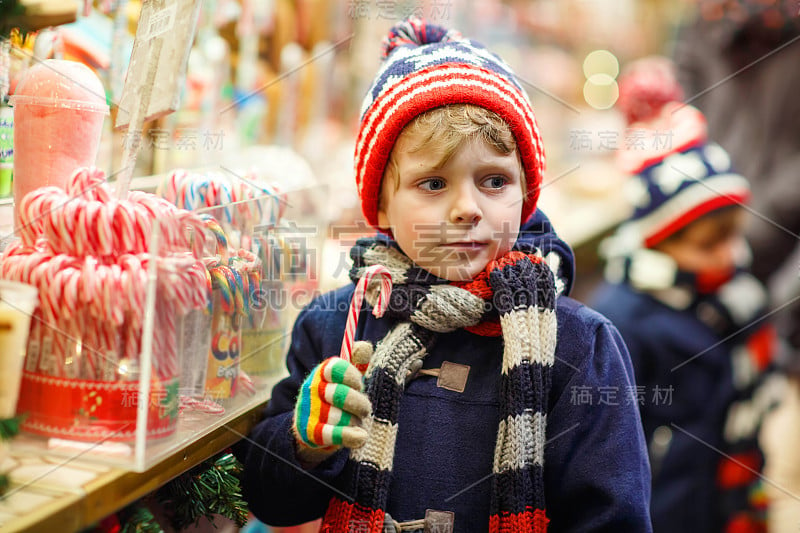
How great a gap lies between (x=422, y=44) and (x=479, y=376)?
671 millimetres

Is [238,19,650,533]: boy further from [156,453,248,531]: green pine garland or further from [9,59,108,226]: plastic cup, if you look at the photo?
[9,59,108,226]: plastic cup

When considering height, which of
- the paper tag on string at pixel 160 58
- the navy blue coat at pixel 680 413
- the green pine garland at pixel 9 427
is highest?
the paper tag on string at pixel 160 58

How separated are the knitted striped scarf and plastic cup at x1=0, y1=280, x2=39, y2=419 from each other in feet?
1.88

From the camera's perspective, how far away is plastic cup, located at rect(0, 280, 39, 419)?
3.34 feet

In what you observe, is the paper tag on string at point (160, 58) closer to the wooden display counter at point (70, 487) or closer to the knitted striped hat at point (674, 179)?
the wooden display counter at point (70, 487)

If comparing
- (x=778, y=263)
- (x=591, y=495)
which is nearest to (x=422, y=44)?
(x=591, y=495)

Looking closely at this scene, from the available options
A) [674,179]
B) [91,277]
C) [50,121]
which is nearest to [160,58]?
[50,121]

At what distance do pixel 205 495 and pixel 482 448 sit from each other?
47cm

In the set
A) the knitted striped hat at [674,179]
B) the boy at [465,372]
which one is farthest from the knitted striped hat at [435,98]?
the knitted striped hat at [674,179]

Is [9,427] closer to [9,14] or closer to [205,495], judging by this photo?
[205,495]

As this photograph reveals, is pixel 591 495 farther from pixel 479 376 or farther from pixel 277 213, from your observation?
pixel 277 213

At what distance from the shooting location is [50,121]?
126cm

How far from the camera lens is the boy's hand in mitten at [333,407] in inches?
47.2

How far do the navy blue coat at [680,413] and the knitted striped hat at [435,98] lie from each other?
1359mm
